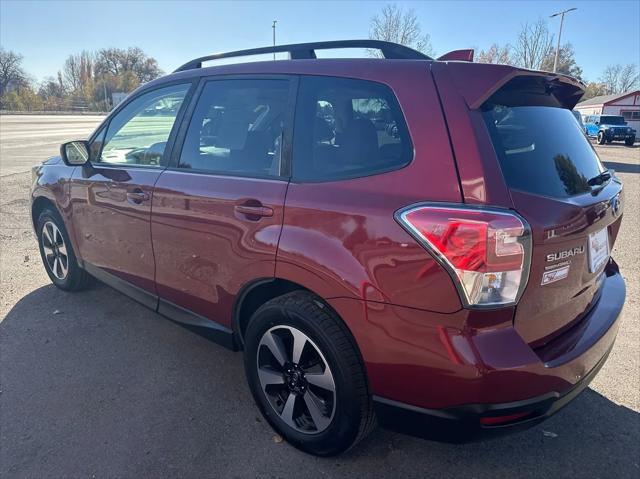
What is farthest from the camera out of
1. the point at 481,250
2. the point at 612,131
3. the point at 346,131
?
the point at 612,131

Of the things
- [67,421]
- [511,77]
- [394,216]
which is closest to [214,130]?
[394,216]

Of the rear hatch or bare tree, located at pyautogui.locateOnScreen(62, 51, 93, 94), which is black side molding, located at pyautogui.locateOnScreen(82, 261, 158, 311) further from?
bare tree, located at pyautogui.locateOnScreen(62, 51, 93, 94)

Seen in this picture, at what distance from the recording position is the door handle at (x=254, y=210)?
231 cm

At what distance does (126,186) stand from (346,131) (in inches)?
68.9

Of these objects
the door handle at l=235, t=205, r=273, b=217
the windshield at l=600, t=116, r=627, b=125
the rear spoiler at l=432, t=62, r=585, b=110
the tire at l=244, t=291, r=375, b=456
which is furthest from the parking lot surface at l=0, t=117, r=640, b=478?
the windshield at l=600, t=116, r=627, b=125

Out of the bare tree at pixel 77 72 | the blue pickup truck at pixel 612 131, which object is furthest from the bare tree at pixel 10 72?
the blue pickup truck at pixel 612 131

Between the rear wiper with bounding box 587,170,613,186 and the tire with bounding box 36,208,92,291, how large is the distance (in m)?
3.93

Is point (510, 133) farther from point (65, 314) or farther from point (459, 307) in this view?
point (65, 314)

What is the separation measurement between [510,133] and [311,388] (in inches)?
58.5

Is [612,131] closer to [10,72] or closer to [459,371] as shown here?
[459,371]

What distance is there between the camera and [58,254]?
4328mm

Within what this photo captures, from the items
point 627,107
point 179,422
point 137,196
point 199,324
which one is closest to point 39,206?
point 137,196

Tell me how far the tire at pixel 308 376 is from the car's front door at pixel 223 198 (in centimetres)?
Result: 25

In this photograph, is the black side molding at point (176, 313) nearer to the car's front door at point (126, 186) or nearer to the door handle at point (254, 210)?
Result: the car's front door at point (126, 186)
